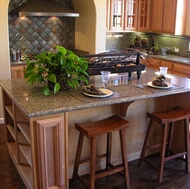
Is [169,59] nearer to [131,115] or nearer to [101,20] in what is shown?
[101,20]

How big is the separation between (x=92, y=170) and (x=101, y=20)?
10.3ft

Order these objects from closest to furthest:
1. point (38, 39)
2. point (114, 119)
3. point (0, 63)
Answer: point (114, 119), point (0, 63), point (38, 39)

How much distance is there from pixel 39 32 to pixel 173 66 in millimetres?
2686

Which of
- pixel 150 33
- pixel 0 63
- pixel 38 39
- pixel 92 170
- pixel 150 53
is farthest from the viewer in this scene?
pixel 150 33

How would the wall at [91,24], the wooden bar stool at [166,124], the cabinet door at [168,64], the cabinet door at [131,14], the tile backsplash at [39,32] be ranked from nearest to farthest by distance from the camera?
the wooden bar stool at [166,124], the wall at [91,24], the tile backsplash at [39,32], the cabinet door at [168,64], the cabinet door at [131,14]

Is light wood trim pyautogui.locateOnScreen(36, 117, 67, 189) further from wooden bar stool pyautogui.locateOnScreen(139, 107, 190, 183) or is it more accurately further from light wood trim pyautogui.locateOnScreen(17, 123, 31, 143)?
wooden bar stool pyautogui.locateOnScreen(139, 107, 190, 183)

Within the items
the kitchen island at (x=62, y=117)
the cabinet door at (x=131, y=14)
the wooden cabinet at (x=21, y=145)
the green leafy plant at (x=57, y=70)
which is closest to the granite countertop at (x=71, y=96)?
the kitchen island at (x=62, y=117)

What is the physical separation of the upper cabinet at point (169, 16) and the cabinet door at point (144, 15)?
0.11 meters

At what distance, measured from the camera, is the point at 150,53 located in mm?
6195

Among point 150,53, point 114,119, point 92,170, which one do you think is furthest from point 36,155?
point 150,53

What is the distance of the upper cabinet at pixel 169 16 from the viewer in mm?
5562

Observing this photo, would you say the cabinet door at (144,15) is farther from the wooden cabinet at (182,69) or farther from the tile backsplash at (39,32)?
the tile backsplash at (39,32)

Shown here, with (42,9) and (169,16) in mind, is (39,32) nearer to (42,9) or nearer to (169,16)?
(42,9)

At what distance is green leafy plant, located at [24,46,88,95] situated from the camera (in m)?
2.57
